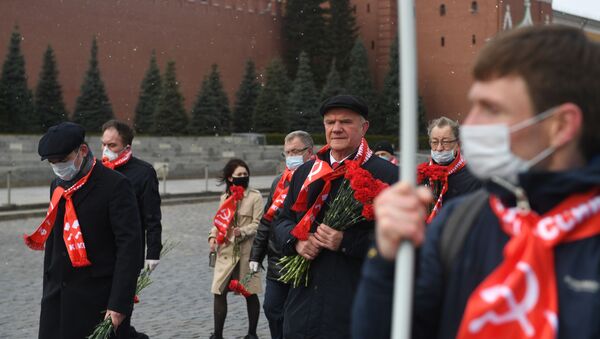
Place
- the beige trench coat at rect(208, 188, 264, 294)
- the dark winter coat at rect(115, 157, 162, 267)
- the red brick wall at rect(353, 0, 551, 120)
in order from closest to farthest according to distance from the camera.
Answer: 1. the dark winter coat at rect(115, 157, 162, 267)
2. the beige trench coat at rect(208, 188, 264, 294)
3. the red brick wall at rect(353, 0, 551, 120)

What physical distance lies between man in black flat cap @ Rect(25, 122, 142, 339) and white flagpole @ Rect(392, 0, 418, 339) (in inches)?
122

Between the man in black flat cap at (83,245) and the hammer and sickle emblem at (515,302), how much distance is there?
3.05 m

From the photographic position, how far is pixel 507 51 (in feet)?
6.19

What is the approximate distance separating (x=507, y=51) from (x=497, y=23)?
5641 centimetres

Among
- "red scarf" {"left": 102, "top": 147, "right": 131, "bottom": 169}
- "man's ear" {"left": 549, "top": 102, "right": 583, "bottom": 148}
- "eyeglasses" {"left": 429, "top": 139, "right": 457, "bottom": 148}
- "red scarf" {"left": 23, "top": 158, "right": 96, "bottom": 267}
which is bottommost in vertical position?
"red scarf" {"left": 23, "top": 158, "right": 96, "bottom": 267}

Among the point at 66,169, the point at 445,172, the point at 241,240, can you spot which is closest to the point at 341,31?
the point at 241,240

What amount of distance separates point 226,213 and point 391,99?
4784 centimetres

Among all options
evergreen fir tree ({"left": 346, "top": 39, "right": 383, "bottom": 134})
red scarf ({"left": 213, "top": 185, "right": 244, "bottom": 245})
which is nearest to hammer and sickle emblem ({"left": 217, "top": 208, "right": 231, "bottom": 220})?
red scarf ({"left": 213, "top": 185, "right": 244, "bottom": 245})

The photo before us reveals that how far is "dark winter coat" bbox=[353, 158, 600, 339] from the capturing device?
1782mm

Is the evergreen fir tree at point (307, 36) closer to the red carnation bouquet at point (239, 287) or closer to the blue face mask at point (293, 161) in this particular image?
the red carnation bouquet at point (239, 287)

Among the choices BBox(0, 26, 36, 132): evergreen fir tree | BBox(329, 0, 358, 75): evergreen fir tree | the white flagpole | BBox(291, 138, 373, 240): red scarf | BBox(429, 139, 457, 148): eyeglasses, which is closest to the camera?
the white flagpole

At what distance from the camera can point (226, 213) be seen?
7441 millimetres

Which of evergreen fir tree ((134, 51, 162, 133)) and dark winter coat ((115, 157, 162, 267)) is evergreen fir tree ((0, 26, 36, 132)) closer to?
evergreen fir tree ((134, 51, 162, 133))

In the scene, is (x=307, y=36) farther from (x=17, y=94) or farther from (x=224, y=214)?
(x=224, y=214)
